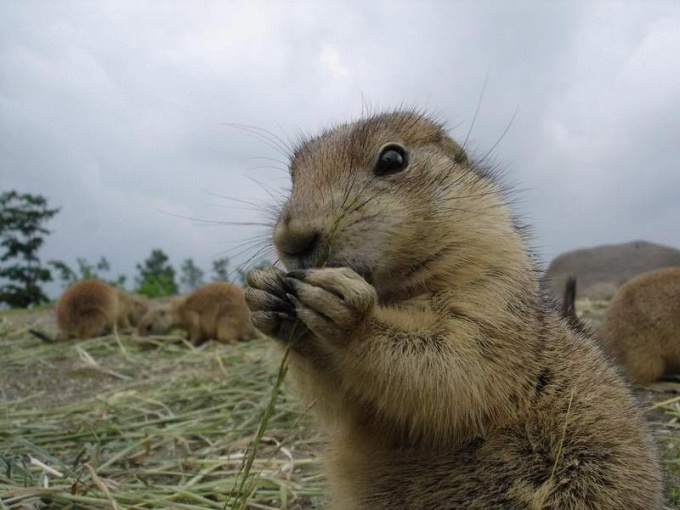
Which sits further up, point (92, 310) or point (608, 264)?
point (608, 264)

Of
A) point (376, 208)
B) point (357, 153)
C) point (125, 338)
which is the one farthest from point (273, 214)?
point (125, 338)

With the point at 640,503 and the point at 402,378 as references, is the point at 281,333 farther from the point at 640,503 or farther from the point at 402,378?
the point at 640,503

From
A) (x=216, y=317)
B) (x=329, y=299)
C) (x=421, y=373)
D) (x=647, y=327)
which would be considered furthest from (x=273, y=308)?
(x=216, y=317)

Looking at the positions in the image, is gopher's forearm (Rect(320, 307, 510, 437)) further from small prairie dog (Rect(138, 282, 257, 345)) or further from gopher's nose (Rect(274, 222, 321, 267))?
small prairie dog (Rect(138, 282, 257, 345))

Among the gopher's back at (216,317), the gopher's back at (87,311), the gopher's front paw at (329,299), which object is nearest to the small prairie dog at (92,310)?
the gopher's back at (87,311)

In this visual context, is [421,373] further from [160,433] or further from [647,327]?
[647,327]
